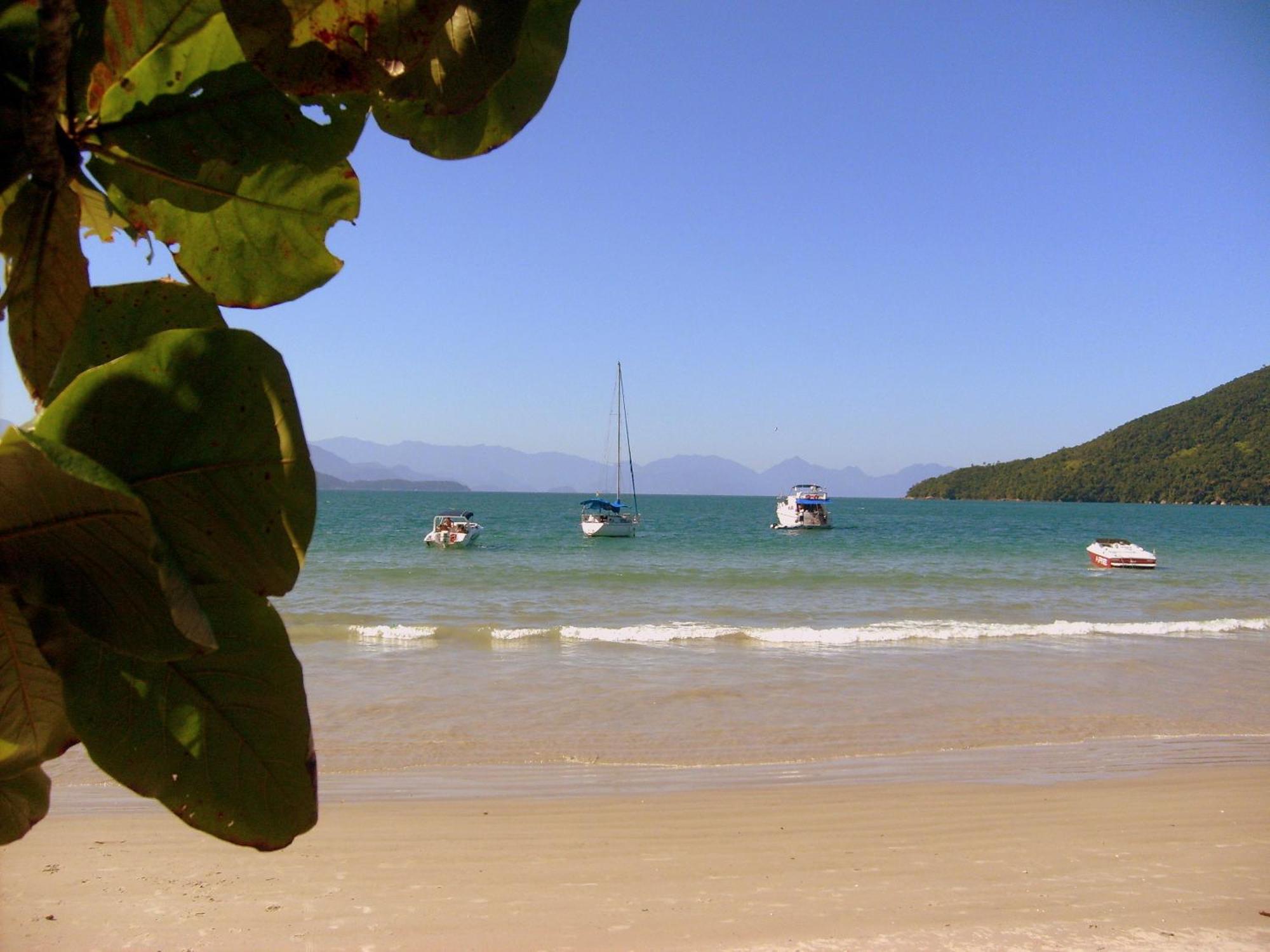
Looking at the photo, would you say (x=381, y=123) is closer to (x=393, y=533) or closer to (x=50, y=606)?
(x=50, y=606)

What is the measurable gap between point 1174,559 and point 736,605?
2385 centimetres

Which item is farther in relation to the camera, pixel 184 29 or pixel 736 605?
pixel 736 605

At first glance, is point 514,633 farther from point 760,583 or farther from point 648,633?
point 760,583

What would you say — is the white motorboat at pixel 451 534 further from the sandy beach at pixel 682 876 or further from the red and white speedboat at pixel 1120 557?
the sandy beach at pixel 682 876

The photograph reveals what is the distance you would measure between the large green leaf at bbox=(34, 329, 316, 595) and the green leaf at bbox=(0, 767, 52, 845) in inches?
6.0

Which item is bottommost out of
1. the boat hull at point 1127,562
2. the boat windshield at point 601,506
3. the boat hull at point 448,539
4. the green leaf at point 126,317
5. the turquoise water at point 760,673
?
the turquoise water at point 760,673

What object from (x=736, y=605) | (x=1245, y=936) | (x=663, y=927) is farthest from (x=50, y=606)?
(x=736, y=605)

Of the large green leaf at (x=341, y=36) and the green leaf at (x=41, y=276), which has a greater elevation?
the large green leaf at (x=341, y=36)

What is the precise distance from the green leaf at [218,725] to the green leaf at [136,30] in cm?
20

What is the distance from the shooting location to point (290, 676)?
1.09 feet

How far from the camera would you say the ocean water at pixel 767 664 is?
334 inches

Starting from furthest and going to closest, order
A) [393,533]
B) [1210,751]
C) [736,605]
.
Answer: [393,533]
[736,605]
[1210,751]

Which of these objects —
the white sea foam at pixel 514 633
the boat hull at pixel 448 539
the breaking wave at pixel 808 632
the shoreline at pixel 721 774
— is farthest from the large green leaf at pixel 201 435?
the boat hull at pixel 448 539

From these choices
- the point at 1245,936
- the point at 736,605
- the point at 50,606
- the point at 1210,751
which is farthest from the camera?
the point at 736,605
